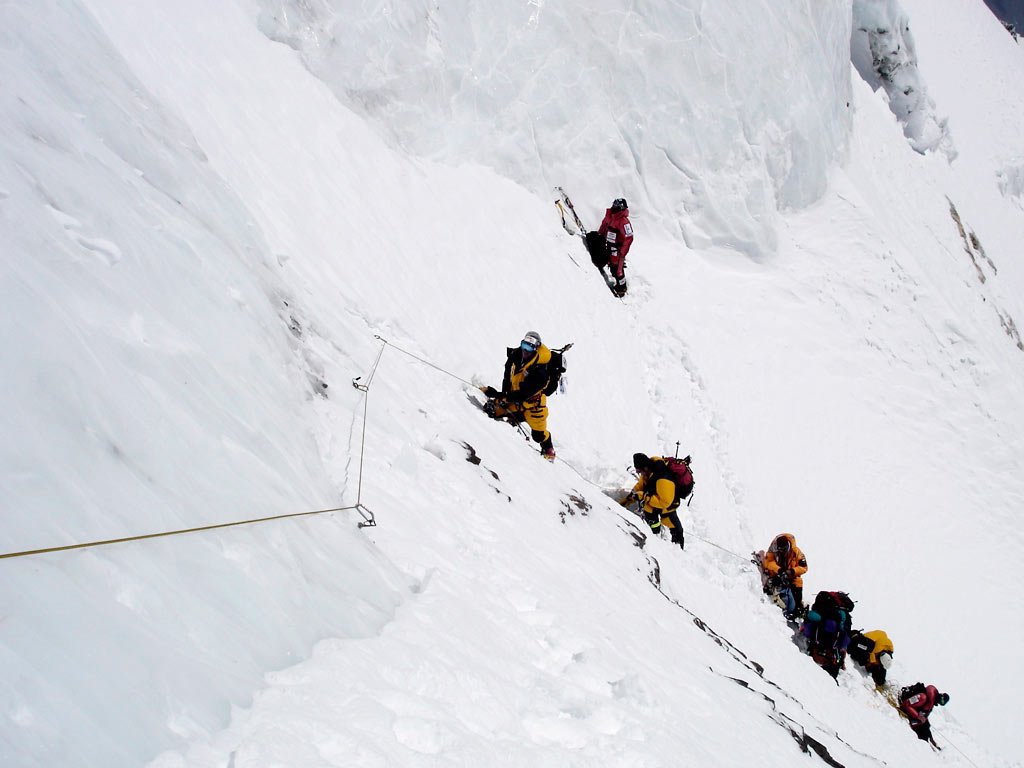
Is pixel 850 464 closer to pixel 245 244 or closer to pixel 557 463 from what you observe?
pixel 557 463

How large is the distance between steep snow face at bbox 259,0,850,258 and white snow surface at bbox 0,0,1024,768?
71 mm

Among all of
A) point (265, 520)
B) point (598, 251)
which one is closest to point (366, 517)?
→ point (265, 520)

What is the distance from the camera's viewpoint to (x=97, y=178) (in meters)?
3.27

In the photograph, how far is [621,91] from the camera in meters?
12.5

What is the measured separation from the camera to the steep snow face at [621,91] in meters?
8.99

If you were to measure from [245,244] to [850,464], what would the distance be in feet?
39.2

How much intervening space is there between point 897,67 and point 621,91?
44.1ft

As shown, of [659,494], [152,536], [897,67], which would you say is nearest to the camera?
[152,536]

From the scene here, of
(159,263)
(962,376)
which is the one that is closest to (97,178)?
(159,263)

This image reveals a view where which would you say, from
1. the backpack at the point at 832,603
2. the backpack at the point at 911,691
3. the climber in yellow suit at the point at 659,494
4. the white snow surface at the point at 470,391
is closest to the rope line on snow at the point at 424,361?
the white snow surface at the point at 470,391

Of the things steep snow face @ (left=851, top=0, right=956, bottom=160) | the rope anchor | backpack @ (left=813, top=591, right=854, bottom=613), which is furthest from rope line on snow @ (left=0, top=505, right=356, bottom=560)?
steep snow face @ (left=851, top=0, right=956, bottom=160)

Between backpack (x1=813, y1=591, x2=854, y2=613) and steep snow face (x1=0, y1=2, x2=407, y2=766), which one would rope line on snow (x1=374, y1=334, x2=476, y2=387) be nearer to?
steep snow face (x1=0, y1=2, x2=407, y2=766)

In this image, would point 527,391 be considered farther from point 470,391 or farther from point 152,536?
point 152,536

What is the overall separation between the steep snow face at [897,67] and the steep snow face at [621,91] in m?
4.30
